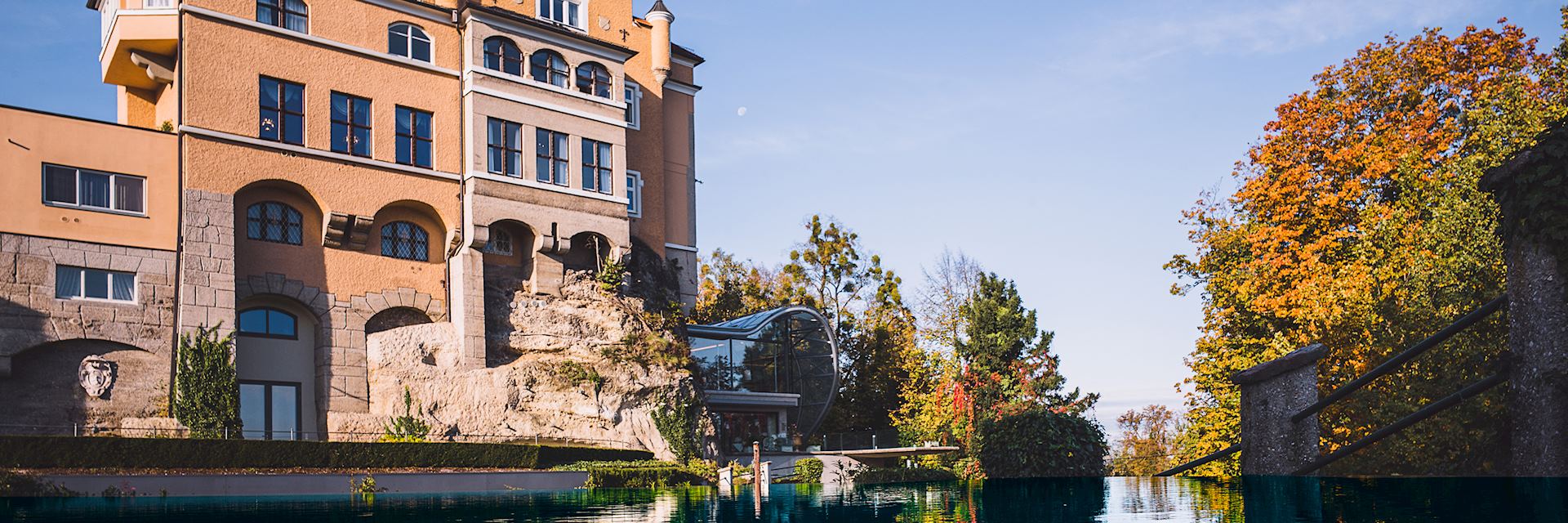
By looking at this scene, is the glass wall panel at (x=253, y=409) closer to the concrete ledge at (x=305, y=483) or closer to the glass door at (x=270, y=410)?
the glass door at (x=270, y=410)

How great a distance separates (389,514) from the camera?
15625mm

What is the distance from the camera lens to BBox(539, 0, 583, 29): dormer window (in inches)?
1796

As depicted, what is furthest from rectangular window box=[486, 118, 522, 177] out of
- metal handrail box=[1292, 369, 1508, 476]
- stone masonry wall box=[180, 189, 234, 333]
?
metal handrail box=[1292, 369, 1508, 476]

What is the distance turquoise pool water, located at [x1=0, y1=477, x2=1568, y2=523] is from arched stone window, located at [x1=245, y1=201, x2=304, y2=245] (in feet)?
60.5

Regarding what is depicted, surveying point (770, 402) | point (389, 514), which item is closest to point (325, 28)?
point (770, 402)

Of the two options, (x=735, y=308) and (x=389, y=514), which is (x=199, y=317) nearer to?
(x=389, y=514)

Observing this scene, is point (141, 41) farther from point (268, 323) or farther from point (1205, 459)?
Answer: point (1205, 459)

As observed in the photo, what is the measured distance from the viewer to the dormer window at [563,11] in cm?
4562

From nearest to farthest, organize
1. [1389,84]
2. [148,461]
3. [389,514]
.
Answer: [389,514] → [148,461] → [1389,84]

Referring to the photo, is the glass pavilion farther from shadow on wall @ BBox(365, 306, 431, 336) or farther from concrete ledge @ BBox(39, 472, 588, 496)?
concrete ledge @ BBox(39, 472, 588, 496)

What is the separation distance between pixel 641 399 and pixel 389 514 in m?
25.2

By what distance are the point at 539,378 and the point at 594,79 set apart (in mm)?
11524

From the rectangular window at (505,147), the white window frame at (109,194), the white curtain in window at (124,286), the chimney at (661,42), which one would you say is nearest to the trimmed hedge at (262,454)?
the white curtain in window at (124,286)

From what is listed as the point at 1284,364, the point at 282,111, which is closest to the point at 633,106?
the point at 282,111
